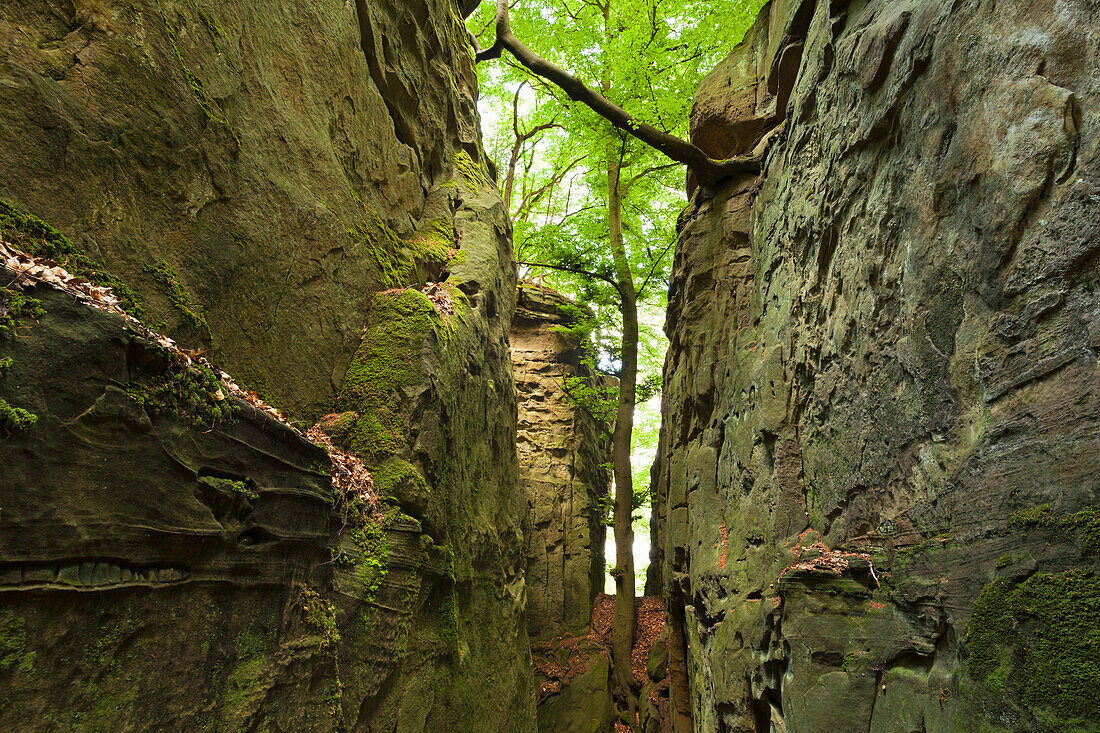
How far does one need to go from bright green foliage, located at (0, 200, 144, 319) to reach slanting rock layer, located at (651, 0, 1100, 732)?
5.44 metres

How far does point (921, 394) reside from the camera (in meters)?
3.82

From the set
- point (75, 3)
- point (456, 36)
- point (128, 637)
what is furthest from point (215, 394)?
point (456, 36)

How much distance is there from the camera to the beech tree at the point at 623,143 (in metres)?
11.2

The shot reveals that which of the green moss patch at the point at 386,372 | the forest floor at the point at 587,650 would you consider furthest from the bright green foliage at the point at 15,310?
the forest floor at the point at 587,650

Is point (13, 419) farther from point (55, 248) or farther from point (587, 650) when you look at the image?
point (587, 650)

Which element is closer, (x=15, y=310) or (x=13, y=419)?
(x=13, y=419)

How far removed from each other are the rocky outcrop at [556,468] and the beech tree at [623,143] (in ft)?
5.08

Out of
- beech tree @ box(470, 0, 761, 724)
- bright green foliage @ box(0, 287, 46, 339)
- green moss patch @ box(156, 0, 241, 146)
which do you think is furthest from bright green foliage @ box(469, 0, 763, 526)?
bright green foliage @ box(0, 287, 46, 339)

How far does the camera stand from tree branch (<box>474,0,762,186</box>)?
9305 mm

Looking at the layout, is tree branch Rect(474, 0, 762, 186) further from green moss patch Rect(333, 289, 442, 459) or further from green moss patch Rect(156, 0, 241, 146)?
green moss patch Rect(156, 0, 241, 146)

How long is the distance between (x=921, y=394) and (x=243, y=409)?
4.89 meters

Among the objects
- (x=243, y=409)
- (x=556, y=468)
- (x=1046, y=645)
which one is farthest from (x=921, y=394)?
(x=556, y=468)

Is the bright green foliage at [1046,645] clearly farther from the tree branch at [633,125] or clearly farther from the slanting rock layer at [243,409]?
the tree branch at [633,125]

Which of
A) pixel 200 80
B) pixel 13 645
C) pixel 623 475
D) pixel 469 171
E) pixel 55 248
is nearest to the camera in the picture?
pixel 13 645
